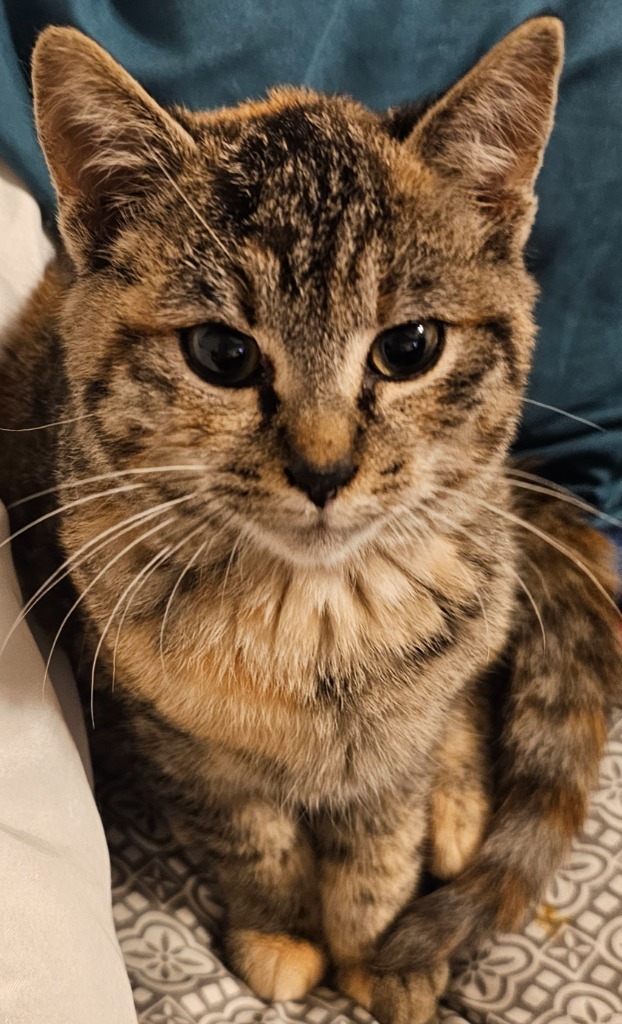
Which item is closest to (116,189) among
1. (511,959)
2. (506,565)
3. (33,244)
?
(33,244)

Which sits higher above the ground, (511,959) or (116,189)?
(116,189)

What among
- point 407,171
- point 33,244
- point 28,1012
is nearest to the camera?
point 28,1012

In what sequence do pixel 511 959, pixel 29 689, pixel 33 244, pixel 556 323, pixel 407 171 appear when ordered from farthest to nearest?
pixel 556 323, pixel 33 244, pixel 511 959, pixel 29 689, pixel 407 171

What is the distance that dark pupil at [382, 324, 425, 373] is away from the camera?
709 millimetres

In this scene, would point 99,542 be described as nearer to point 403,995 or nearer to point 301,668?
point 301,668

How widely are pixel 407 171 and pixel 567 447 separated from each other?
64 centimetres

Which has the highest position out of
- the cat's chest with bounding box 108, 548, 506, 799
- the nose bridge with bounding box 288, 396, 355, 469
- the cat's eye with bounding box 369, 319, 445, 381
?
the cat's eye with bounding box 369, 319, 445, 381

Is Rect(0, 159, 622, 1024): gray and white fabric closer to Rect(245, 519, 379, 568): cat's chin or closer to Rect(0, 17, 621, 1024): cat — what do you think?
Rect(0, 17, 621, 1024): cat

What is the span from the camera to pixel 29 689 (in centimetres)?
85

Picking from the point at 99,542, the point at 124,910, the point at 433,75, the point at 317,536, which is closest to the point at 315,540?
the point at 317,536

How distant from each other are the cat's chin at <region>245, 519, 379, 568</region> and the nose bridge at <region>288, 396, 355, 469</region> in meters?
0.06

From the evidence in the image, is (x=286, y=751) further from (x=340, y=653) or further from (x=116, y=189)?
(x=116, y=189)

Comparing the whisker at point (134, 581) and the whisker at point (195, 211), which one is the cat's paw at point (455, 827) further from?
the whisker at point (195, 211)

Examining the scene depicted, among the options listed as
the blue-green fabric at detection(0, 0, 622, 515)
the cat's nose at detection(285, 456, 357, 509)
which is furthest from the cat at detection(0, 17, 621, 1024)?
the blue-green fabric at detection(0, 0, 622, 515)
